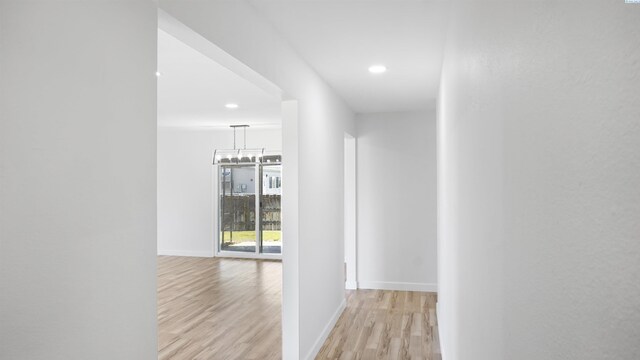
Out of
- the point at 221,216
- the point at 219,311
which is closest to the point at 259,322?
the point at 219,311

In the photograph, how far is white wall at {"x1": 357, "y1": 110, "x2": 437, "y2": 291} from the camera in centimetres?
613

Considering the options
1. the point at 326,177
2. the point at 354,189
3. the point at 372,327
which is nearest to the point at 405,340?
the point at 372,327

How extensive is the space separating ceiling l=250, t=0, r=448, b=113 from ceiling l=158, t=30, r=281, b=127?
1.06 metres

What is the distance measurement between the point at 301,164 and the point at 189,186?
6.44 meters

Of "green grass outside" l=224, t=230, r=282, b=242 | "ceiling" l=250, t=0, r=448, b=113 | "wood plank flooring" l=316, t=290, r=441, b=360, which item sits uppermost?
"ceiling" l=250, t=0, r=448, b=113

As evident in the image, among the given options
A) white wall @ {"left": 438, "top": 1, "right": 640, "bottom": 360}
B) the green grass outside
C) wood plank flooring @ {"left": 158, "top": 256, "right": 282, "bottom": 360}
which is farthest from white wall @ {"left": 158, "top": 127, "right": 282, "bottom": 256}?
white wall @ {"left": 438, "top": 1, "right": 640, "bottom": 360}

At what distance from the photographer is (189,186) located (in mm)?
9266

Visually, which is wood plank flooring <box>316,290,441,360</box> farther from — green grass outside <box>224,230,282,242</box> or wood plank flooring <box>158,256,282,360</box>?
green grass outside <box>224,230,282,242</box>

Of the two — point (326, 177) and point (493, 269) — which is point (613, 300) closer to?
point (493, 269)

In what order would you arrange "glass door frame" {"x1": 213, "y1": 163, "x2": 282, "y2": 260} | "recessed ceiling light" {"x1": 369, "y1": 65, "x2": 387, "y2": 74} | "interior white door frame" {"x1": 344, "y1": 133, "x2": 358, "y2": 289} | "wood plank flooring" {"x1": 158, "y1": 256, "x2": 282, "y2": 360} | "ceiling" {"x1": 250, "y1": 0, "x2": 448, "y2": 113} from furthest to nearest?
"glass door frame" {"x1": 213, "y1": 163, "x2": 282, "y2": 260}, "interior white door frame" {"x1": 344, "y1": 133, "x2": 358, "y2": 289}, "wood plank flooring" {"x1": 158, "y1": 256, "x2": 282, "y2": 360}, "recessed ceiling light" {"x1": 369, "y1": 65, "x2": 387, "y2": 74}, "ceiling" {"x1": 250, "y1": 0, "x2": 448, "y2": 113}

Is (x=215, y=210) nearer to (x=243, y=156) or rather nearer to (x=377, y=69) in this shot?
(x=243, y=156)

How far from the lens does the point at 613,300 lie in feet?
1.31

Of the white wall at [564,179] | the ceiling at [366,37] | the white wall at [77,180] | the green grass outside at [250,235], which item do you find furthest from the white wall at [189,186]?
the white wall at [564,179]

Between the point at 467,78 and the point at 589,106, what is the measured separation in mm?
1102
